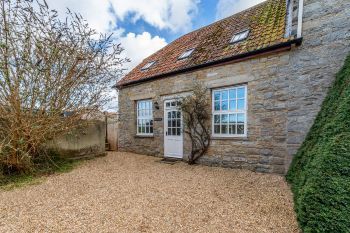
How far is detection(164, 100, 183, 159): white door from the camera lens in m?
7.57

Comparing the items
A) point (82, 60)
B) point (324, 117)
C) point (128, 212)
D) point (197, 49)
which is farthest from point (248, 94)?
point (82, 60)

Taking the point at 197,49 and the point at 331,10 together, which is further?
the point at 197,49

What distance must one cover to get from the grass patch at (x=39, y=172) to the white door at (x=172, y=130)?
131 inches

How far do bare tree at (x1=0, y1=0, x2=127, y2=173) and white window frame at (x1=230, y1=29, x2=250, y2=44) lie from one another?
3.88 m

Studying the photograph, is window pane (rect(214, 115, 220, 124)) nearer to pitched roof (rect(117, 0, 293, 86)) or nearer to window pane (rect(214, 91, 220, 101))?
window pane (rect(214, 91, 220, 101))

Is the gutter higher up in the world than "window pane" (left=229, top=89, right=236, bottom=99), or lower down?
higher up

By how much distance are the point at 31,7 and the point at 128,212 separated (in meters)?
5.40

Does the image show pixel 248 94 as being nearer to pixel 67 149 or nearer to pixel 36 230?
pixel 36 230

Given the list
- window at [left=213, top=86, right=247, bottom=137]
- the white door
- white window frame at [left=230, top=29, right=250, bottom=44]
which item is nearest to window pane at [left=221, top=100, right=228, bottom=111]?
window at [left=213, top=86, right=247, bottom=137]

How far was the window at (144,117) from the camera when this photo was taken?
885cm

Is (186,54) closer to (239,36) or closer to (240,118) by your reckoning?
(239,36)

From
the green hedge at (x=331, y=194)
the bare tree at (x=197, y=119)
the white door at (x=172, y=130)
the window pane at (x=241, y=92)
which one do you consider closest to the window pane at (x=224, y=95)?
the window pane at (x=241, y=92)

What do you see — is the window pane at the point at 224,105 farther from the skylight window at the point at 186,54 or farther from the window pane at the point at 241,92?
the skylight window at the point at 186,54

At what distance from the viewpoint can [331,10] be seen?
4762mm
